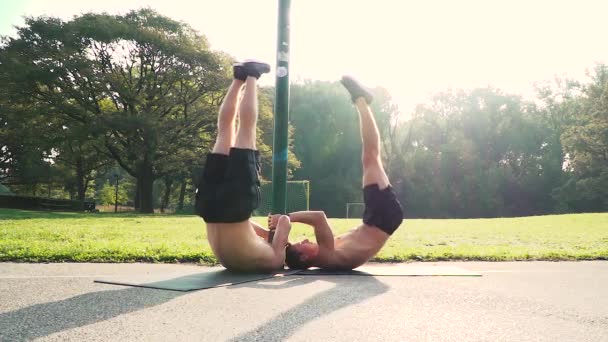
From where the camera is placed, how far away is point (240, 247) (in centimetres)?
517

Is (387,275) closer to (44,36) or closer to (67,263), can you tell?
(67,263)

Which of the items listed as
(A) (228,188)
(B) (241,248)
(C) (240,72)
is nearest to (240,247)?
(B) (241,248)

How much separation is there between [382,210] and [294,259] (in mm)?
1163

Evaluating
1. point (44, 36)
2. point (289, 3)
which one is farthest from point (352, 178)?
point (289, 3)

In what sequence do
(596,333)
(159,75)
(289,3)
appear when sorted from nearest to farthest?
(596,333) < (289,3) < (159,75)

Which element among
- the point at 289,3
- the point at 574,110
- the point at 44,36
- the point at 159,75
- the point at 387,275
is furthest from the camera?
the point at 574,110

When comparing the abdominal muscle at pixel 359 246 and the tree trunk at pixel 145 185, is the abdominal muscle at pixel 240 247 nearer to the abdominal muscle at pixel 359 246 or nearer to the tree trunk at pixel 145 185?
the abdominal muscle at pixel 359 246

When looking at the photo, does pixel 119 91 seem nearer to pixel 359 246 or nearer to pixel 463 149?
pixel 359 246

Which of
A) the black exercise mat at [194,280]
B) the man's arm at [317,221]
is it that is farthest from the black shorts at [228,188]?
the man's arm at [317,221]

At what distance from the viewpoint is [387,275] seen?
5.67 metres

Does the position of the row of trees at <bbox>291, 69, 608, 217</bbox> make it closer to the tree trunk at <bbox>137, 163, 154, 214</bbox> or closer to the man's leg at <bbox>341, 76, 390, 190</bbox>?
the tree trunk at <bbox>137, 163, 154, 214</bbox>

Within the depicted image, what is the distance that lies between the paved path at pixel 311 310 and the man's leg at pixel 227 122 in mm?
1349

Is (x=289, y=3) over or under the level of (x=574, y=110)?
under

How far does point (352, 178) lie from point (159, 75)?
72.2 feet
